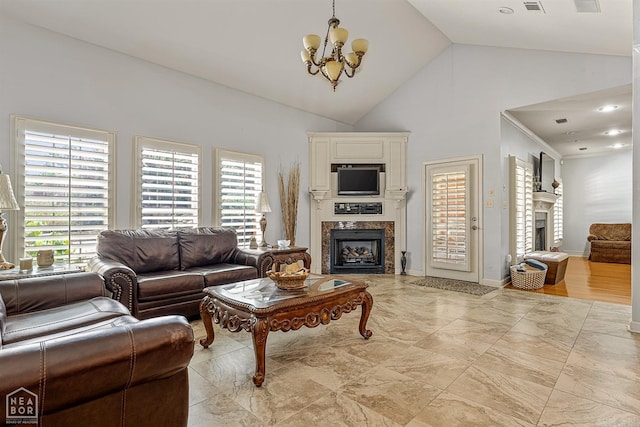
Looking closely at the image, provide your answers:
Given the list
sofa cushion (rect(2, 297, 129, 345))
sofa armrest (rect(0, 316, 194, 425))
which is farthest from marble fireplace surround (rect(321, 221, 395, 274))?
sofa armrest (rect(0, 316, 194, 425))

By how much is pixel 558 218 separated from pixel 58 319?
1030 centimetres

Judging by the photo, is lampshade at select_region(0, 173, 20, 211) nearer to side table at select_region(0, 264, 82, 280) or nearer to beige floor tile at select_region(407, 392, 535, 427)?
side table at select_region(0, 264, 82, 280)

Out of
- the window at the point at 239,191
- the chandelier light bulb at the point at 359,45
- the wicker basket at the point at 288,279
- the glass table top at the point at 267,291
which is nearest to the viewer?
the glass table top at the point at 267,291

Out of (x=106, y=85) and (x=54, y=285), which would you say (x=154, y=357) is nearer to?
(x=54, y=285)

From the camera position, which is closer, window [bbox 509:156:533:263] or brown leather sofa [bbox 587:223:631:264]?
window [bbox 509:156:533:263]

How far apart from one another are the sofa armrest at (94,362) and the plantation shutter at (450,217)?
16.6 feet

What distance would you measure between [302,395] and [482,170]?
461 centimetres

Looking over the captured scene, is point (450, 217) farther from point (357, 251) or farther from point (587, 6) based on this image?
point (587, 6)

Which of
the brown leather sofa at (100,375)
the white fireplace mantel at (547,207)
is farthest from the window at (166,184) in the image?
the white fireplace mantel at (547,207)

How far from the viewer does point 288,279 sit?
279 cm

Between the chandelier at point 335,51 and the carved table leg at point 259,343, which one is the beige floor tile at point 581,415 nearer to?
the carved table leg at point 259,343

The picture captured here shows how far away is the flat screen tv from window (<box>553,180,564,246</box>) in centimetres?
517

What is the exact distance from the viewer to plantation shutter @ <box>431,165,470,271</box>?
5.59m

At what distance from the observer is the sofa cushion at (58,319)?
189cm
